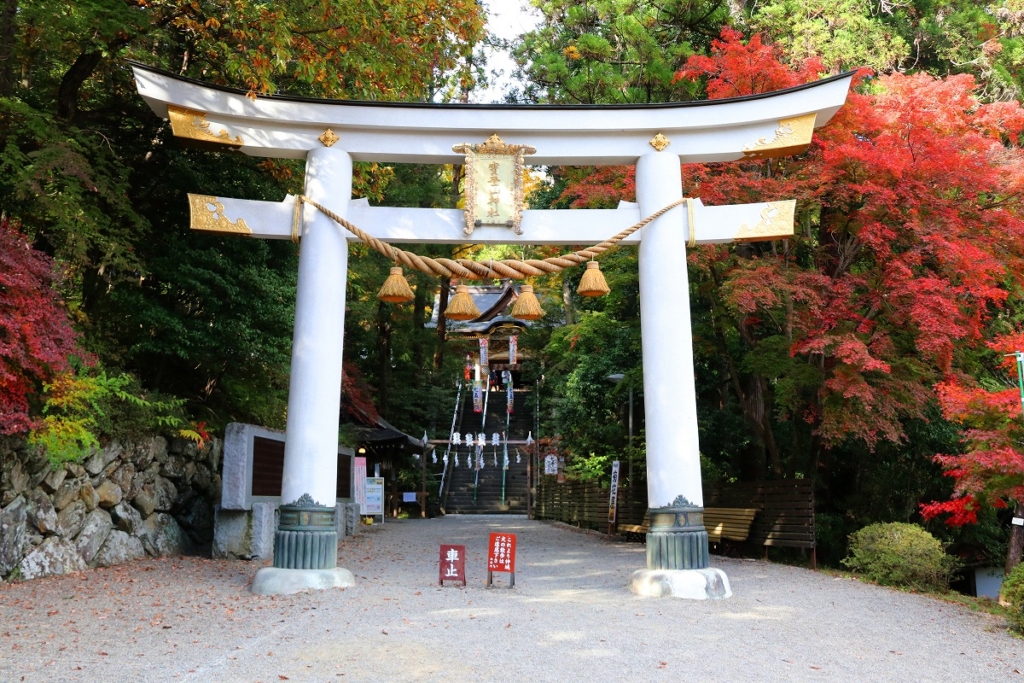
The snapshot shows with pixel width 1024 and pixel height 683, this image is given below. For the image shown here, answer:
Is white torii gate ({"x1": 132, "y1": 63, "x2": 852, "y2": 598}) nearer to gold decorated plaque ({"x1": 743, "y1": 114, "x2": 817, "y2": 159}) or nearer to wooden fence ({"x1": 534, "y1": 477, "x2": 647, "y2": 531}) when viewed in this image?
gold decorated plaque ({"x1": 743, "y1": 114, "x2": 817, "y2": 159})

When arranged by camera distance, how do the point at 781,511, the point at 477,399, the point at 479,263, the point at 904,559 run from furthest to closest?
the point at 477,399, the point at 781,511, the point at 904,559, the point at 479,263

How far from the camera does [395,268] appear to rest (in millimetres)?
8664

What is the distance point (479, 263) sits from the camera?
27.6ft

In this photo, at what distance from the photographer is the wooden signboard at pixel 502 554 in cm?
805

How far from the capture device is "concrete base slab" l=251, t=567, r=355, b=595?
768 centimetres

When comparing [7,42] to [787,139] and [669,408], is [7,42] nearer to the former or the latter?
[669,408]

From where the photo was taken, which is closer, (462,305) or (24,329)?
(24,329)

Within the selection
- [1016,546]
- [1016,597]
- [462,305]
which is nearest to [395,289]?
[462,305]

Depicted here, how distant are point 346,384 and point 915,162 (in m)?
11.4

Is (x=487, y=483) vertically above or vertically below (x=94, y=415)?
below

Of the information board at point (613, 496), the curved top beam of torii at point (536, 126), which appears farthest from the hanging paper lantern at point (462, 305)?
the information board at point (613, 496)

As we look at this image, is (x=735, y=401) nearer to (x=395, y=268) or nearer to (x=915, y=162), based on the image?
(x=915, y=162)

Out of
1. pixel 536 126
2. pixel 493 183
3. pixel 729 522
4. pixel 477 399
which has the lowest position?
pixel 729 522

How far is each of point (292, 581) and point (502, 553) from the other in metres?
2.02
